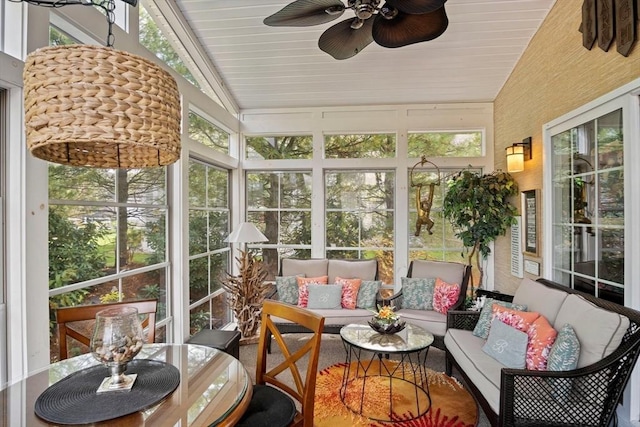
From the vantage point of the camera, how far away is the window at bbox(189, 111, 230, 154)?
3.76 metres

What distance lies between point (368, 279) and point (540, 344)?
2123 mm

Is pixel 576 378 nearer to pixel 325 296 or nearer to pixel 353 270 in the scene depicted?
pixel 325 296

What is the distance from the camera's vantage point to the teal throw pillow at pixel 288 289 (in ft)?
13.1

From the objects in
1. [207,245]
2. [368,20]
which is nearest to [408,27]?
[368,20]

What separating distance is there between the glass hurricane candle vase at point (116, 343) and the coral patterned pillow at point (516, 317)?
2450 mm

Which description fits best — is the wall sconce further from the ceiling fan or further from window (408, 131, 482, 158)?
the ceiling fan

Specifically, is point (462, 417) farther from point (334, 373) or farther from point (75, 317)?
point (75, 317)

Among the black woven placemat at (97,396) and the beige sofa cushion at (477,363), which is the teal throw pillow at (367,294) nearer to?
the beige sofa cushion at (477,363)

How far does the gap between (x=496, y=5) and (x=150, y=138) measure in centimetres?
363

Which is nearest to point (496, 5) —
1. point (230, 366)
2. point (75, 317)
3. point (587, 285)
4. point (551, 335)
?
point (587, 285)

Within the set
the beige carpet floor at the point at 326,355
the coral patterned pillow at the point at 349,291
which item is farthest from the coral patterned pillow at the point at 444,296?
the coral patterned pillow at the point at 349,291

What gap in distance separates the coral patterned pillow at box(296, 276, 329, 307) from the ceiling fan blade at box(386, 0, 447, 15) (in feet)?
9.98

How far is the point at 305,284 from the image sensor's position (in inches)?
158

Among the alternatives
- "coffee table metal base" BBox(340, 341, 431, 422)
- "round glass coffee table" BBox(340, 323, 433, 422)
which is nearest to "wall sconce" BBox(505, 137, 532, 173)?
"round glass coffee table" BBox(340, 323, 433, 422)
